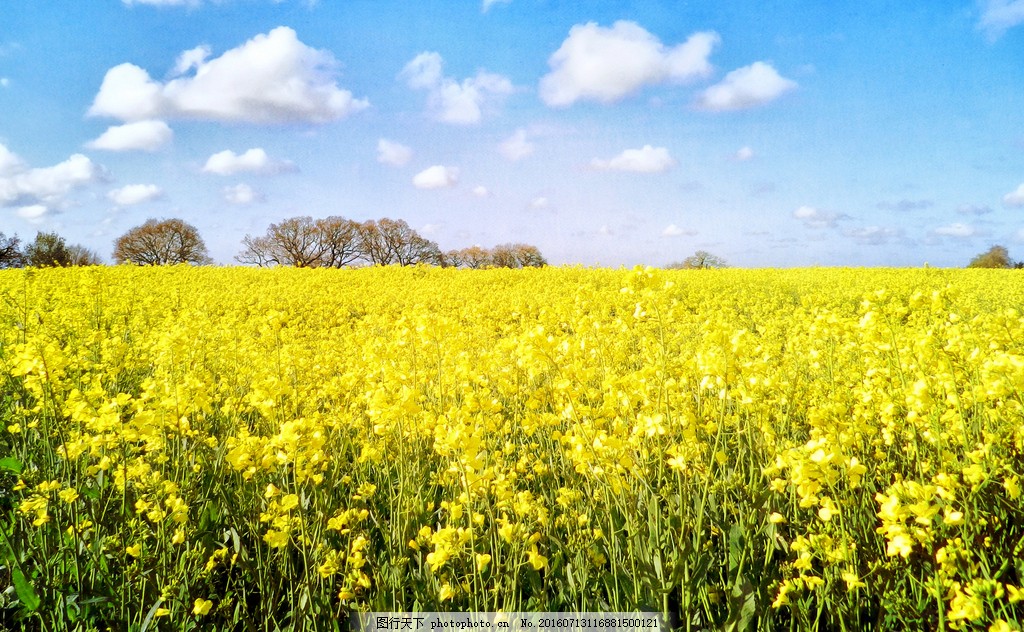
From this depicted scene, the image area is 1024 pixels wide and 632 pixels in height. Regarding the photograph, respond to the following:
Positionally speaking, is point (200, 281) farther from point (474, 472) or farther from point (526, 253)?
point (526, 253)

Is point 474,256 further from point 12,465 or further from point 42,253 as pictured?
point 12,465

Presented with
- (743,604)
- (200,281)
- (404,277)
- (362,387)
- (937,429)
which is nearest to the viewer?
(743,604)

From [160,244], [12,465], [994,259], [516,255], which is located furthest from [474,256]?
[12,465]

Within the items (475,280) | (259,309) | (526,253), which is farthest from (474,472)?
(526,253)

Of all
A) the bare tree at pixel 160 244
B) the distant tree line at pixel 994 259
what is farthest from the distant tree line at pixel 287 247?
the distant tree line at pixel 994 259

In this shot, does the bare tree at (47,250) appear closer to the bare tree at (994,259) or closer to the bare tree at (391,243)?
the bare tree at (391,243)

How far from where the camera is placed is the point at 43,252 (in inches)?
1606

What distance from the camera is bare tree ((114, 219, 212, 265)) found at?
47.4m

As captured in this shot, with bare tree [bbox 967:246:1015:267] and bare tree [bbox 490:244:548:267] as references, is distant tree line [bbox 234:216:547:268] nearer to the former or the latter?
bare tree [bbox 490:244:548:267]

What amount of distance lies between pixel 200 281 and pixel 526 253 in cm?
5188

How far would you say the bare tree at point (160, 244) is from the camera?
47375mm

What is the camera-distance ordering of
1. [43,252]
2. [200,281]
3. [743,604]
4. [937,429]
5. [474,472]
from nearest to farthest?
1. [743,604]
2. [474,472]
3. [937,429]
4. [200,281]
5. [43,252]

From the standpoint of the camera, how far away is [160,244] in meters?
48.3

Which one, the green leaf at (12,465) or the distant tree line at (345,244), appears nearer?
the green leaf at (12,465)
